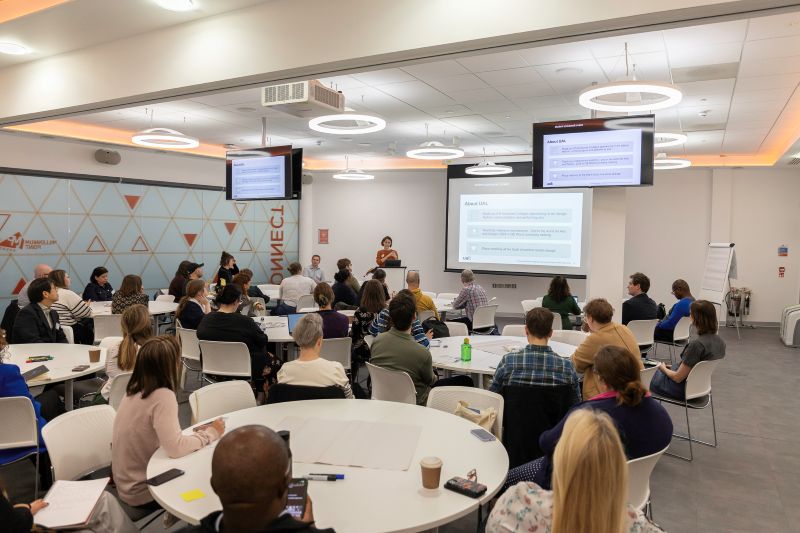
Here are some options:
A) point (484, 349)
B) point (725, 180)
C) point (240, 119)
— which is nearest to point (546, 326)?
point (484, 349)

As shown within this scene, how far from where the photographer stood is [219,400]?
3.27 m

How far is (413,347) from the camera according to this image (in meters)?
3.81

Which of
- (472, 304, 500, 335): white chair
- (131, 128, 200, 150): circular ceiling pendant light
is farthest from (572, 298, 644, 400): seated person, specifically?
(131, 128, 200, 150): circular ceiling pendant light

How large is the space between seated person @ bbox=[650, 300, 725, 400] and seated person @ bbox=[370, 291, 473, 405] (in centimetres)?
202

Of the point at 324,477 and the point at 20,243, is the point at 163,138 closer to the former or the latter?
the point at 20,243

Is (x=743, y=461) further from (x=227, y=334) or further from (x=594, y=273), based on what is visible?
(x=227, y=334)

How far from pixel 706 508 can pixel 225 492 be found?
3.56 meters

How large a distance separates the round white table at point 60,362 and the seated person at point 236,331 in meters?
0.85

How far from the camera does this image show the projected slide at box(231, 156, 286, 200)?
7621 mm

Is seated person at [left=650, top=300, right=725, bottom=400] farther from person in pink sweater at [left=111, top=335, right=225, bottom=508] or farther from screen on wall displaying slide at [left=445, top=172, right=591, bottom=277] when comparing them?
screen on wall displaying slide at [left=445, top=172, right=591, bottom=277]

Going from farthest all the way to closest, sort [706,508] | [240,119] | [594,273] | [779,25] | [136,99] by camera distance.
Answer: [240,119] → [594,273] → [136,99] → [779,25] → [706,508]

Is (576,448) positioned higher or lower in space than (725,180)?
lower

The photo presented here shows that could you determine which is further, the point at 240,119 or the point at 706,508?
the point at 240,119

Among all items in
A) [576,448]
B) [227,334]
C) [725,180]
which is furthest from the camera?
[725,180]
